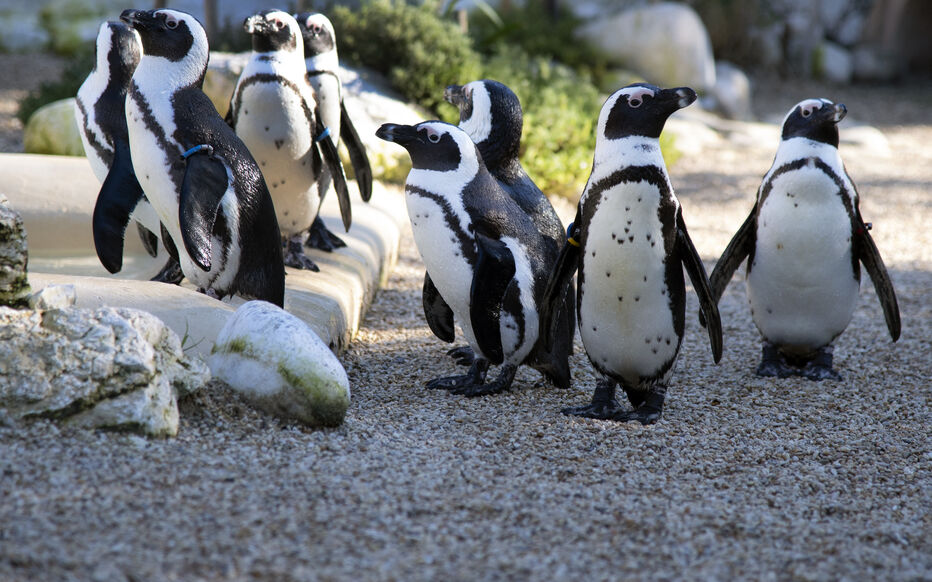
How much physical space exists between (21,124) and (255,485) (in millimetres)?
7542

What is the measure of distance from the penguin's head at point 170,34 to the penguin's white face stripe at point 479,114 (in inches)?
40.5

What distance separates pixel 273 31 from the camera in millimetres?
4078

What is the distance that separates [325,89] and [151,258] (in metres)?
1.25

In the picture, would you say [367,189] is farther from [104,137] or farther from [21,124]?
[21,124]

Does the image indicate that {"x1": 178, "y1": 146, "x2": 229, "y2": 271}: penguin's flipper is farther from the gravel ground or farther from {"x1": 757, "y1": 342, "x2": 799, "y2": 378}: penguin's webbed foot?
{"x1": 757, "y1": 342, "x2": 799, "y2": 378}: penguin's webbed foot

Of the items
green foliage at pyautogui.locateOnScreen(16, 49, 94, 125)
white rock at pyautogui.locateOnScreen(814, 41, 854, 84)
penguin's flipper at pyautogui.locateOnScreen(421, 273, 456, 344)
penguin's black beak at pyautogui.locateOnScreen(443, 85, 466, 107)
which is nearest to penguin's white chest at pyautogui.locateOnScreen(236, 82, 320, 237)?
penguin's black beak at pyautogui.locateOnScreen(443, 85, 466, 107)

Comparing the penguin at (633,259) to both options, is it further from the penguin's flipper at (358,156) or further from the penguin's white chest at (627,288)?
the penguin's flipper at (358,156)

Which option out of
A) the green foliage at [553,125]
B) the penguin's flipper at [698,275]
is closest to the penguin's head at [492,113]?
the penguin's flipper at [698,275]

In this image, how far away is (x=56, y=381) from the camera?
96.3 inches

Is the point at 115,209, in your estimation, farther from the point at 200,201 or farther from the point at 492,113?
the point at 492,113

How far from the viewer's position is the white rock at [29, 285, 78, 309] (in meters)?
2.66

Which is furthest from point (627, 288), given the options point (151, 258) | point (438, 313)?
point (151, 258)

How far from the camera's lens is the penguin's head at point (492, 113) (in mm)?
3559

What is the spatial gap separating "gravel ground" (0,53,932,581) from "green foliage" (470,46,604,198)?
3662mm
